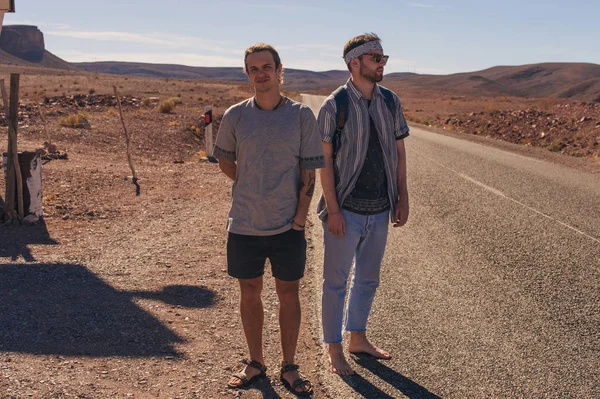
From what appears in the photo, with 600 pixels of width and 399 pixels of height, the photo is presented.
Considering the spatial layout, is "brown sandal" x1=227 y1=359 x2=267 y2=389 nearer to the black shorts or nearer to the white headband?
the black shorts

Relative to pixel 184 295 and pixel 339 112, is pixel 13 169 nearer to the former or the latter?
pixel 184 295

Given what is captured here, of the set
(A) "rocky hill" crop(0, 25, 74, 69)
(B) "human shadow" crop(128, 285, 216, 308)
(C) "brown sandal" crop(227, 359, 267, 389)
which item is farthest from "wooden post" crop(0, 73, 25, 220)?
(A) "rocky hill" crop(0, 25, 74, 69)

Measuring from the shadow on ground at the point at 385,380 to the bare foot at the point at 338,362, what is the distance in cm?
4

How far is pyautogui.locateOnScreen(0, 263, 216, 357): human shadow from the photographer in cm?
471

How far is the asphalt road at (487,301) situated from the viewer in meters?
4.39

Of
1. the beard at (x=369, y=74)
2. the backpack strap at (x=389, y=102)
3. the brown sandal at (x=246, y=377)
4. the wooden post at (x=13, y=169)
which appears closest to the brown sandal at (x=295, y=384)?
the brown sandal at (x=246, y=377)

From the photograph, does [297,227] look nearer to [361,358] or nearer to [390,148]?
[390,148]

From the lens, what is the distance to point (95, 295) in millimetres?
5914

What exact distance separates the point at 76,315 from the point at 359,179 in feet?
8.26

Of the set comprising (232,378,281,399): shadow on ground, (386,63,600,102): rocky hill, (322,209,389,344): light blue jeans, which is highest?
(386,63,600,102): rocky hill

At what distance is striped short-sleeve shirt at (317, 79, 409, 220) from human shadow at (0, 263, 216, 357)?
1.65 metres

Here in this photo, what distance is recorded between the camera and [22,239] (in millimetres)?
8148

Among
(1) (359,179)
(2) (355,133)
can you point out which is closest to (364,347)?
(1) (359,179)

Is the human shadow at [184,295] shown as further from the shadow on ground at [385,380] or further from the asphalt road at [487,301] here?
the shadow on ground at [385,380]
